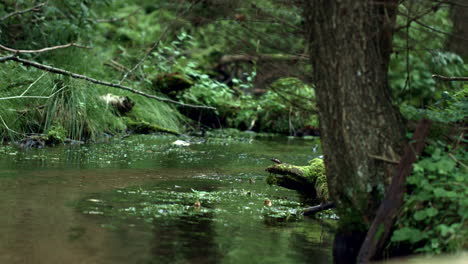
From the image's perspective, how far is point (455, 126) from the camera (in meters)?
2.95

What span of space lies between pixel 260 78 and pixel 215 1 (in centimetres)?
54

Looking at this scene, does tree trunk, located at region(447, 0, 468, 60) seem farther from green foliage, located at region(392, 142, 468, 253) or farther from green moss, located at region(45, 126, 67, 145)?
green moss, located at region(45, 126, 67, 145)

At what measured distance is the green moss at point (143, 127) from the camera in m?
8.82

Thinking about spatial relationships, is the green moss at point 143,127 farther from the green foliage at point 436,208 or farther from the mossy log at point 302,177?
the green foliage at point 436,208

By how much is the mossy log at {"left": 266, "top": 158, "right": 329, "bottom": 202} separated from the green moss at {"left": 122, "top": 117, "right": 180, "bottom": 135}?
4.35m

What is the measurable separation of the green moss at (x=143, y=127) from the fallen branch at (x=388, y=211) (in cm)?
644

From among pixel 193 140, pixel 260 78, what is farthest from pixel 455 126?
pixel 193 140

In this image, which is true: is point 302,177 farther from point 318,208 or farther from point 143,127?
point 143,127

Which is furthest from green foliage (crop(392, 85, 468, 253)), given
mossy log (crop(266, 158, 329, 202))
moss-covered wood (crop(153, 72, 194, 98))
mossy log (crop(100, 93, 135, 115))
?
moss-covered wood (crop(153, 72, 194, 98))

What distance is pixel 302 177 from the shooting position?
15.2 ft

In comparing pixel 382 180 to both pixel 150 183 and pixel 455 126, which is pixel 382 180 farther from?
pixel 150 183

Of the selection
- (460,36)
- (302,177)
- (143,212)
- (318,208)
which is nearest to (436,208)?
(460,36)

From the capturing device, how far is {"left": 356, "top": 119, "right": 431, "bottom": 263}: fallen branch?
2.66m

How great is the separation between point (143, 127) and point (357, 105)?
21.0 feet
